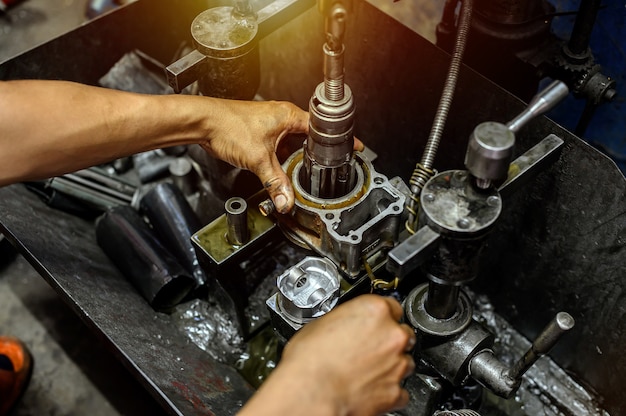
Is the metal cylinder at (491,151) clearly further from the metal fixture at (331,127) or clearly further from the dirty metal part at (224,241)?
the dirty metal part at (224,241)

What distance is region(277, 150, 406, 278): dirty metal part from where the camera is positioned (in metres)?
1.29

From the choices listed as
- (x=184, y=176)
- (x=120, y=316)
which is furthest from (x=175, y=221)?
(x=120, y=316)

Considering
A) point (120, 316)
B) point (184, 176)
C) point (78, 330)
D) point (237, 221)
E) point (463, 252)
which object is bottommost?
point (78, 330)

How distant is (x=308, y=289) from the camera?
1.33 metres

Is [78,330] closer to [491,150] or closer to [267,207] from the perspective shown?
[267,207]

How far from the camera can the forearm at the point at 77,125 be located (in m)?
1.27

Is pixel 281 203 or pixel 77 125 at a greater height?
pixel 77 125

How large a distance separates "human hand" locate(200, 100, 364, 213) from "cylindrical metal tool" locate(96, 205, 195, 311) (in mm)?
388

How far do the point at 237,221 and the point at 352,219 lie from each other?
236 mm

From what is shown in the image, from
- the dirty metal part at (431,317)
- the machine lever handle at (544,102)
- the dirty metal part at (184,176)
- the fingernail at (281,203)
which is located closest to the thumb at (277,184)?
the fingernail at (281,203)

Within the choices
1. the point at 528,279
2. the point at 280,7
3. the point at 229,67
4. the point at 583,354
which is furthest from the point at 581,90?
the point at 229,67

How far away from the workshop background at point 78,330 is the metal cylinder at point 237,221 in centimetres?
74

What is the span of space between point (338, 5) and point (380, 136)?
0.90m

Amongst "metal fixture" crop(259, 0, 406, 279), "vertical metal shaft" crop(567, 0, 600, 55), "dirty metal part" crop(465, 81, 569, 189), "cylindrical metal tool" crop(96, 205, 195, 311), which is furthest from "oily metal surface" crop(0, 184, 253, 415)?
"vertical metal shaft" crop(567, 0, 600, 55)
